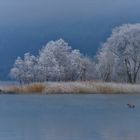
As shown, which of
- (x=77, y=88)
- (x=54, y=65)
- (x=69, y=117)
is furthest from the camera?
(x=54, y=65)

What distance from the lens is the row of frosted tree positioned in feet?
87.2

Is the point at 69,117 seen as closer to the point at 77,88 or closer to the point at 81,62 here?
the point at 77,88

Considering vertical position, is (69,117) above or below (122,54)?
below

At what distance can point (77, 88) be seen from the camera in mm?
22891

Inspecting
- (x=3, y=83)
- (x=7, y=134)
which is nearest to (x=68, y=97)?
(x=3, y=83)

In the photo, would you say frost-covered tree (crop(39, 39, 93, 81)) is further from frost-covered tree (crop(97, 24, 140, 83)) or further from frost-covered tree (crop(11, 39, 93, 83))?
frost-covered tree (crop(97, 24, 140, 83))

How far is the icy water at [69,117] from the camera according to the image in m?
11.5

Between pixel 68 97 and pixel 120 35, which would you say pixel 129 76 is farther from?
pixel 68 97

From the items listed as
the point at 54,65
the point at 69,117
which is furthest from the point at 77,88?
the point at 69,117

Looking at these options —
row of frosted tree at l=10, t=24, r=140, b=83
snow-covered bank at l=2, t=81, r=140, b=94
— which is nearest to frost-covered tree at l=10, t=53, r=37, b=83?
row of frosted tree at l=10, t=24, r=140, b=83

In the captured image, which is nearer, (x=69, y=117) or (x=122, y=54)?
(x=69, y=117)

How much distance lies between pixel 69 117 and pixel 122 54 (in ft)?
41.9

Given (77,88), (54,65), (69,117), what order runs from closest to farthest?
(69,117) < (77,88) < (54,65)

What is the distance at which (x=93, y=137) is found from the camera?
1105 cm
